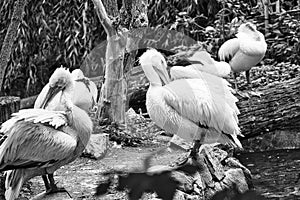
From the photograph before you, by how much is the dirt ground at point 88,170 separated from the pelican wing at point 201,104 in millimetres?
318

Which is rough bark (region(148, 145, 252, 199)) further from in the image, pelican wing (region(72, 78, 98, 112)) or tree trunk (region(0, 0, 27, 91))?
tree trunk (region(0, 0, 27, 91))

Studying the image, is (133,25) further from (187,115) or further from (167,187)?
(167,187)

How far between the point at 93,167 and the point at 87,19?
4690 mm

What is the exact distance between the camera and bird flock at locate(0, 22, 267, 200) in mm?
2990

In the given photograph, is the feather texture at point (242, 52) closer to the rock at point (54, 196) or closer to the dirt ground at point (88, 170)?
the dirt ground at point (88, 170)

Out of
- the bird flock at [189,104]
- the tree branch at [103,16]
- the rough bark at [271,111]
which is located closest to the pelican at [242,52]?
the rough bark at [271,111]

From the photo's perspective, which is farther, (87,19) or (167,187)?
(87,19)

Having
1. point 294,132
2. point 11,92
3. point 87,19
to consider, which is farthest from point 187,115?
point 11,92

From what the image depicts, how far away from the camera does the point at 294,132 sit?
5922 millimetres

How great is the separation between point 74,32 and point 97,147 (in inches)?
173

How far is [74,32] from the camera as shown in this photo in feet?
27.9

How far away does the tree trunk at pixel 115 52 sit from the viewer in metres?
4.69

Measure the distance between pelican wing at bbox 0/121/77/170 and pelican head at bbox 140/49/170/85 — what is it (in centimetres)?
79

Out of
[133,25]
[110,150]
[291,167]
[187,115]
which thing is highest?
[133,25]
